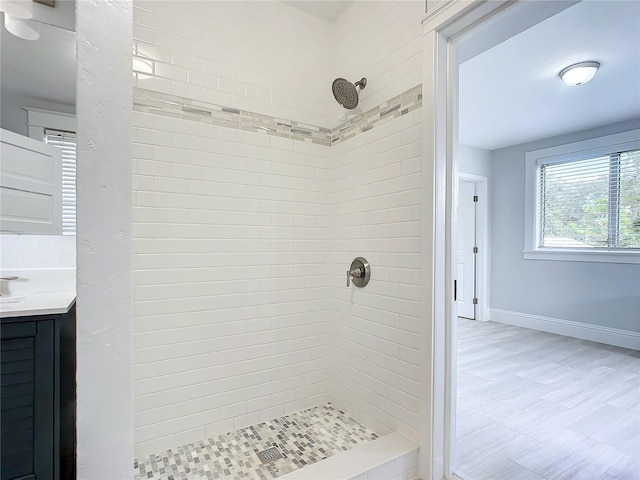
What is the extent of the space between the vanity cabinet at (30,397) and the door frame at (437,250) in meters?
1.55

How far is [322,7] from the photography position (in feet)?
6.91

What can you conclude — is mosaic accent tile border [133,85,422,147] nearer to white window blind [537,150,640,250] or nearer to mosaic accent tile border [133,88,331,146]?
mosaic accent tile border [133,88,331,146]

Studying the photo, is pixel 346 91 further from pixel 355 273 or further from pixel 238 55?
pixel 355 273

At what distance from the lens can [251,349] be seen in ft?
6.39

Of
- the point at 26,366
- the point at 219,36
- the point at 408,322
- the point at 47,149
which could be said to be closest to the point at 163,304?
the point at 26,366

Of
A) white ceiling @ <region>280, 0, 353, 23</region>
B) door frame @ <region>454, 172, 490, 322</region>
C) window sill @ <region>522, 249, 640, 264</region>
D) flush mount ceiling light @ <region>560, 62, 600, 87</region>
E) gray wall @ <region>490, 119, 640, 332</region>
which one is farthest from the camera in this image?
door frame @ <region>454, 172, 490, 322</region>

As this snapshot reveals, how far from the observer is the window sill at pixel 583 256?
359 centimetres

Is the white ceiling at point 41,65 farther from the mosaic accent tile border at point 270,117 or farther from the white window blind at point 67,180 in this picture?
the mosaic accent tile border at point 270,117

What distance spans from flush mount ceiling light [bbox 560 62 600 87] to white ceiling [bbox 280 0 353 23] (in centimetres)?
193

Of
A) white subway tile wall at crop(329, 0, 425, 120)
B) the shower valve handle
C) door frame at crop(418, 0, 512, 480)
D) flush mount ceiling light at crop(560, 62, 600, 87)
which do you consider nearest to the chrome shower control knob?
the shower valve handle

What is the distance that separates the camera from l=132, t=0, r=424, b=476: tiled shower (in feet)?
5.45

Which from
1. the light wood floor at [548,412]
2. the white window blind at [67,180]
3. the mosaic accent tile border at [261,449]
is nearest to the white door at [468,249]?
the light wood floor at [548,412]

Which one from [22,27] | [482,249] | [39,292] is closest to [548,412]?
[482,249]

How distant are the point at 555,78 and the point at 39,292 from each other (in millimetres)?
4046
